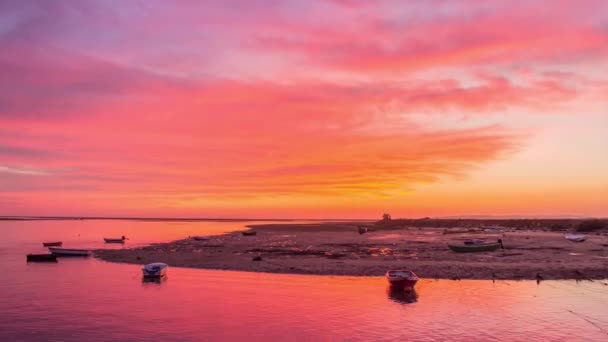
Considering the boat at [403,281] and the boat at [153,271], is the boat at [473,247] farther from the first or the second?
the boat at [153,271]

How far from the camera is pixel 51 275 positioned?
56.7m

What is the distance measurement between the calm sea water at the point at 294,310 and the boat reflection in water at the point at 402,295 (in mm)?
84

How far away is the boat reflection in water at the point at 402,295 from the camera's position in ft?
129

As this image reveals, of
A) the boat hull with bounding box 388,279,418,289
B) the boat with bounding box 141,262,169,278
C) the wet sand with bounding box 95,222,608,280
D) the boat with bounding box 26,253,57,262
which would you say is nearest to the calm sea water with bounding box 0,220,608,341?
the boat hull with bounding box 388,279,418,289

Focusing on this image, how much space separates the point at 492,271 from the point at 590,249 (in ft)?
111

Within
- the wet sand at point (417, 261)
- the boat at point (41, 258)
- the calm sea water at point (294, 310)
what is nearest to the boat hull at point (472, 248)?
the wet sand at point (417, 261)

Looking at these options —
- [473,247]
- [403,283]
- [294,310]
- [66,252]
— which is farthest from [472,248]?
[66,252]

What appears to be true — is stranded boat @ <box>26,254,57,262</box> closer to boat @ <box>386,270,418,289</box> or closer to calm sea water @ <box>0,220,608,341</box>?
calm sea water @ <box>0,220,608,341</box>

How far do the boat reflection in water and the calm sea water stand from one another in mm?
84

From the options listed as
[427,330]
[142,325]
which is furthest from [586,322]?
[142,325]

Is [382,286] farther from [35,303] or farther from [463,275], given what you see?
[35,303]

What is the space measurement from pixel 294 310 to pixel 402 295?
10.5 metres

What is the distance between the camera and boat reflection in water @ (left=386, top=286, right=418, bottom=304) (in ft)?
129

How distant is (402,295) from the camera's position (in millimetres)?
41375
